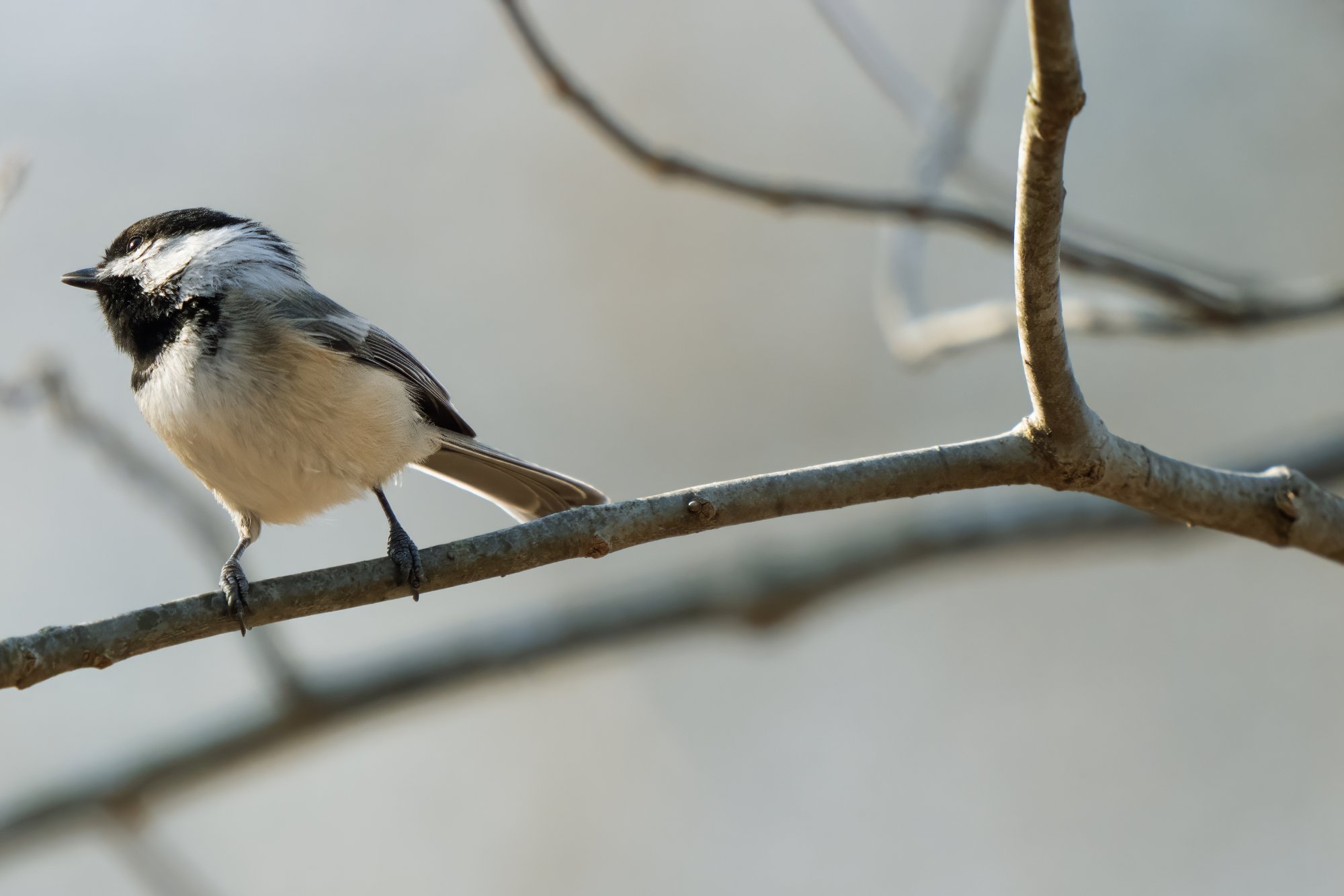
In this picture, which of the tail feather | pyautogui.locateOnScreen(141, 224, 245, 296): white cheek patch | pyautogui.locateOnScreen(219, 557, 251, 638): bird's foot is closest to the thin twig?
the tail feather

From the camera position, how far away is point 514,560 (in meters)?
1.83

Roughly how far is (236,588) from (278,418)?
2.02ft

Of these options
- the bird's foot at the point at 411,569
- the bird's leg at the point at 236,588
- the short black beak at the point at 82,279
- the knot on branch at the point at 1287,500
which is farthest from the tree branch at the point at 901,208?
the short black beak at the point at 82,279

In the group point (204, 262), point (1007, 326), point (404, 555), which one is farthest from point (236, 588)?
point (1007, 326)

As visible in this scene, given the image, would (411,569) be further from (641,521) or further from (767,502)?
(767,502)

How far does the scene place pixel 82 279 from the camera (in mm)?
2834

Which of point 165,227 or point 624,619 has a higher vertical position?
point 165,227

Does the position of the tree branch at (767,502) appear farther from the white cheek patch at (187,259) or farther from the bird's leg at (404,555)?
the white cheek patch at (187,259)

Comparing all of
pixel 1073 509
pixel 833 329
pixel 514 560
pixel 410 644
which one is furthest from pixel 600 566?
pixel 514 560

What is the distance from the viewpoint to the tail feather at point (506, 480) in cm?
277

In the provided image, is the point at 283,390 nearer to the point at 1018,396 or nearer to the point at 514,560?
the point at 514,560

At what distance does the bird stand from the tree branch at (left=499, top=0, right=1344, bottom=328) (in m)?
0.78

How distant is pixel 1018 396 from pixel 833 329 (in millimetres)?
1190

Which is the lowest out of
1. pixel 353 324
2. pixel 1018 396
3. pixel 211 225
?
pixel 353 324
